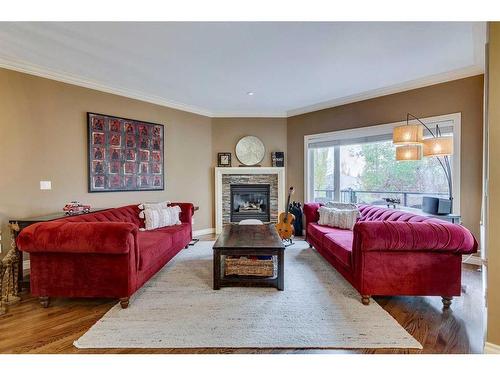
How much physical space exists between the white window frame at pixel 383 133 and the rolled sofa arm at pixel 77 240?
13.4 ft

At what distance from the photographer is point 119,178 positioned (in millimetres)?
4289

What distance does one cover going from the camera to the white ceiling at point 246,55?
2525 millimetres

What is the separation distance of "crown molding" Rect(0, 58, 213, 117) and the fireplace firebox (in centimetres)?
193

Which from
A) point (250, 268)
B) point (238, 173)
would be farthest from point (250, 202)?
point (250, 268)

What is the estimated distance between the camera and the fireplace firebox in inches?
230

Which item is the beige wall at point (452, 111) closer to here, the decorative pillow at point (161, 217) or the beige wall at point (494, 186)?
the beige wall at point (494, 186)

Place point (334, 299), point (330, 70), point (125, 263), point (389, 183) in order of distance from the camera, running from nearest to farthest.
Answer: point (125, 263)
point (334, 299)
point (330, 70)
point (389, 183)

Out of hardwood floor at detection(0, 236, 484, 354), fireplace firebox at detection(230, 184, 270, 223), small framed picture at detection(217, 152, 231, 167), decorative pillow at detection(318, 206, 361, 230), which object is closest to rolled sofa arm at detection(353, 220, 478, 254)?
hardwood floor at detection(0, 236, 484, 354)

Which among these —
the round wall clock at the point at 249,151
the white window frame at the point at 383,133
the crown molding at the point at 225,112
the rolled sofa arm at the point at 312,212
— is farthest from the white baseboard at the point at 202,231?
the crown molding at the point at 225,112

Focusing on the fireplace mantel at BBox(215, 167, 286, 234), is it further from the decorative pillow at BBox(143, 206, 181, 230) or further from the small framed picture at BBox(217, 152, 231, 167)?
the decorative pillow at BBox(143, 206, 181, 230)
